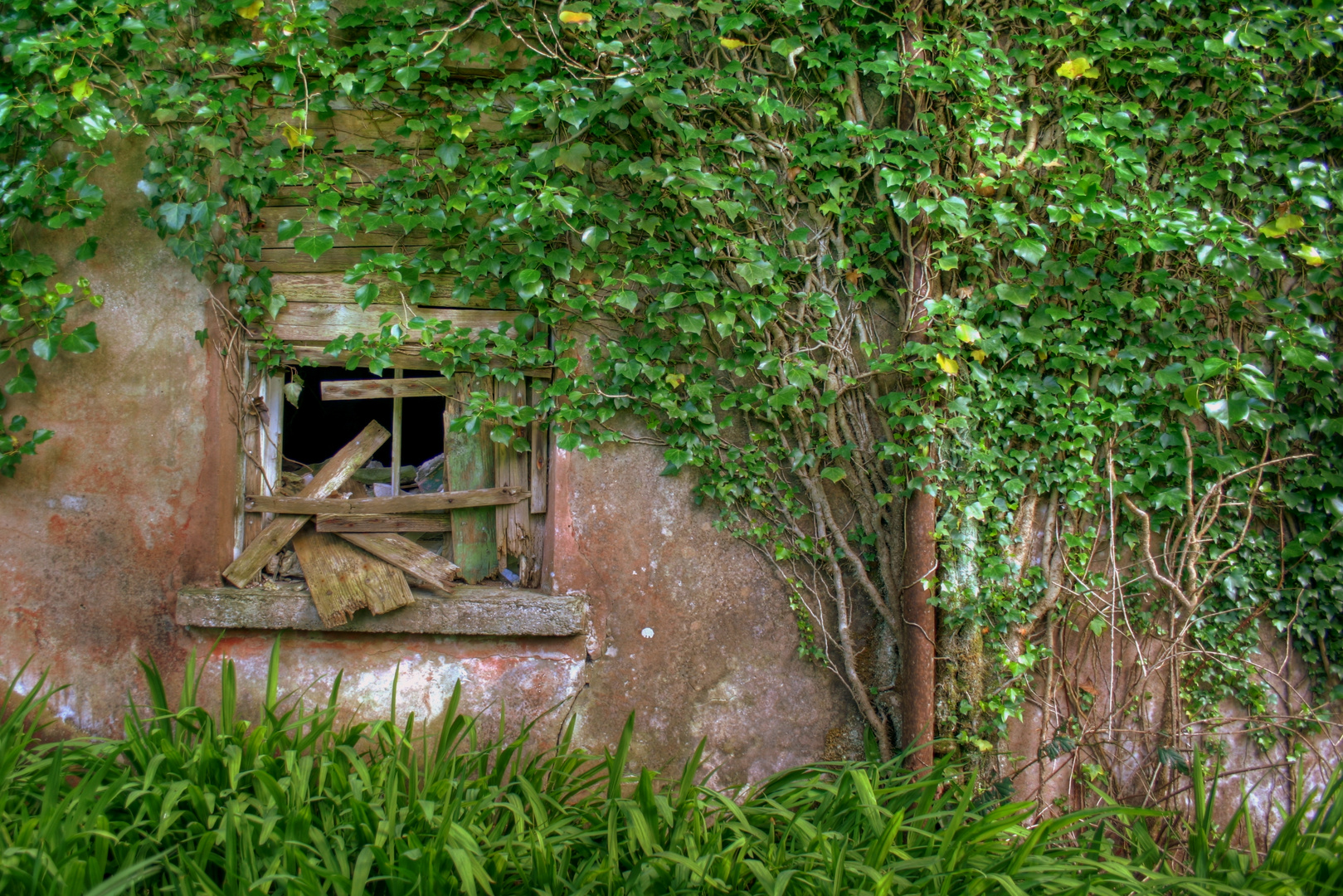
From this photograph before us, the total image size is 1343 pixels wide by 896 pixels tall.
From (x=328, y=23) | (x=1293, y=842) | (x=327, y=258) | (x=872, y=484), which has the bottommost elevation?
(x=1293, y=842)

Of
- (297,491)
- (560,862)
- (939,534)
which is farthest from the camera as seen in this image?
(297,491)

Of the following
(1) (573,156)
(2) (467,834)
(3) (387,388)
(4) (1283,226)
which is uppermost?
(1) (573,156)

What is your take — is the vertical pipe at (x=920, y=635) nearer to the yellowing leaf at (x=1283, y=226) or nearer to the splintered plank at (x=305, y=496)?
the yellowing leaf at (x=1283, y=226)

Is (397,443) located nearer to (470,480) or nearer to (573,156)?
(470,480)

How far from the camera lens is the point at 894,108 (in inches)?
109

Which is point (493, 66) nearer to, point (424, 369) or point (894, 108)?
point (424, 369)

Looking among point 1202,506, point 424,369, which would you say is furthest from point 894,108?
point 424,369

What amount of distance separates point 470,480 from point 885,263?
1.78 meters

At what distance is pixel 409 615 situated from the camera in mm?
2785

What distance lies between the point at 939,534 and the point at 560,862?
5.21ft

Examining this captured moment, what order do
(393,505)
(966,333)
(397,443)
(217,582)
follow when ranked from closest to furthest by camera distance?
(966,333) → (217,582) → (393,505) → (397,443)

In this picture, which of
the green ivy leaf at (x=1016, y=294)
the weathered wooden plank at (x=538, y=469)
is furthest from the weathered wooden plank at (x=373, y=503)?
the green ivy leaf at (x=1016, y=294)

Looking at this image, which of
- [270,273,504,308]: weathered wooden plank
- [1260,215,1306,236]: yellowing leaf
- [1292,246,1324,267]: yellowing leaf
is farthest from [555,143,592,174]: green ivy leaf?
[1292,246,1324,267]: yellowing leaf

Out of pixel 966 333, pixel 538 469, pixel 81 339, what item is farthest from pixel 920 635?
pixel 81 339
